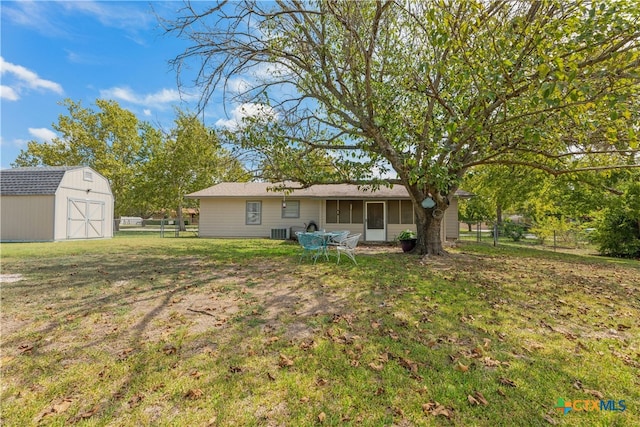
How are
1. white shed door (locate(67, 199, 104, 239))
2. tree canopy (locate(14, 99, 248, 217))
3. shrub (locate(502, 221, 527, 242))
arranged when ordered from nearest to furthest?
white shed door (locate(67, 199, 104, 239))
shrub (locate(502, 221, 527, 242))
tree canopy (locate(14, 99, 248, 217))

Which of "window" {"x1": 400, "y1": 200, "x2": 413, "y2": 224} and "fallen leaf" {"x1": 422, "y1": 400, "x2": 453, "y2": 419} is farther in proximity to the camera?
"window" {"x1": 400, "y1": 200, "x2": 413, "y2": 224}

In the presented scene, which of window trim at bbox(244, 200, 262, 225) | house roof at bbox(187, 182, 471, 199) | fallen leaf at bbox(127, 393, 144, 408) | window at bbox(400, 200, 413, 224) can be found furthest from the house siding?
fallen leaf at bbox(127, 393, 144, 408)

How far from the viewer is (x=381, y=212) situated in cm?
1596

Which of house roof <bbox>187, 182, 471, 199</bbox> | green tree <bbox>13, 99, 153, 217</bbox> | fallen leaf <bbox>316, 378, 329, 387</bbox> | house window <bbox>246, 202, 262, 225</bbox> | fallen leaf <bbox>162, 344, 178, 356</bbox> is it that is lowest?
fallen leaf <bbox>316, 378, 329, 387</bbox>

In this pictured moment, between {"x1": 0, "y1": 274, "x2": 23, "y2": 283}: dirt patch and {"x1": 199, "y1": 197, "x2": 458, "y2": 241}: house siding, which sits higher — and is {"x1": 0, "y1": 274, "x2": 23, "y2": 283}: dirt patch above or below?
below

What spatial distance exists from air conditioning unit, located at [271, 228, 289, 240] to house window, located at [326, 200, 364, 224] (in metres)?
2.64

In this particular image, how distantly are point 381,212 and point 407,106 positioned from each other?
25.1 ft

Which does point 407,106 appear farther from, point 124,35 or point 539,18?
point 124,35

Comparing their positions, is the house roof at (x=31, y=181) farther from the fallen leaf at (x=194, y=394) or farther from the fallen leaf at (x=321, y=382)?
the fallen leaf at (x=321, y=382)

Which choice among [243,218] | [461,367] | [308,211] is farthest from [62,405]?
[243,218]

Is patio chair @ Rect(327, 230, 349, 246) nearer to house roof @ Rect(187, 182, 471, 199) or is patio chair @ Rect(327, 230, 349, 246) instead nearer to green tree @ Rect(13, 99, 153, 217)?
house roof @ Rect(187, 182, 471, 199)

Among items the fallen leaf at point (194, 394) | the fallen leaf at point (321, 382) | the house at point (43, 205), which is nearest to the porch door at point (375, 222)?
the fallen leaf at point (321, 382)

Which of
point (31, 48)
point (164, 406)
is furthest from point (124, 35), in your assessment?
point (164, 406)

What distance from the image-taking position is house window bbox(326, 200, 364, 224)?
645 inches
